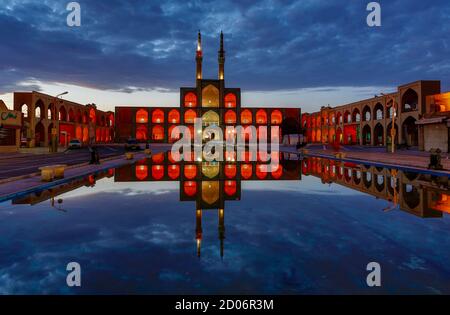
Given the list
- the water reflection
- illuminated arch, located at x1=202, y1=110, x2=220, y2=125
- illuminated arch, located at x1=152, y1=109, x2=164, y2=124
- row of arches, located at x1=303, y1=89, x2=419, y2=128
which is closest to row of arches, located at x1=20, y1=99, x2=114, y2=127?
illuminated arch, located at x1=152, y1=109, x2=164, y2=124

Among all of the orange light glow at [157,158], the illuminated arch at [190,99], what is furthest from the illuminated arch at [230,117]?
the orange light glow at [157,158]

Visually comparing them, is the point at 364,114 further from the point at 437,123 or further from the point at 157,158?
the point at 157,158

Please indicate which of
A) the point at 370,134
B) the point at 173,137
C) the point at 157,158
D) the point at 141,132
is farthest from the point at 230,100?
the point at 157,158

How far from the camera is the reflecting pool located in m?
4.04

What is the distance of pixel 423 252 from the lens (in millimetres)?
5109

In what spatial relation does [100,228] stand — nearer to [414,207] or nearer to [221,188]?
[221,188]

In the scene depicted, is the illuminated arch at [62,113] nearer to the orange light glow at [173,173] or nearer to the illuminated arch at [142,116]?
the illuminated arch at [142,116]

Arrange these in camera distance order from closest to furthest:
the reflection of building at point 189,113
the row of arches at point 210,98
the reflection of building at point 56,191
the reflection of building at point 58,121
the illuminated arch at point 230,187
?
1. the reflection of building at point 56,191
2. the illuminated arch at point 230,187
3. the reflection of building at point 58,121
4. the reflection of building at point 189,113
5. the row of arches at point 210,98

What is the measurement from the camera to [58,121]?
50688 millimetres

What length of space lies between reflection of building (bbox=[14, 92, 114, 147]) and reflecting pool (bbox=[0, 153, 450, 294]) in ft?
88.0

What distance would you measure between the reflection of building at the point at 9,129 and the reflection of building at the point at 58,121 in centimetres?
310

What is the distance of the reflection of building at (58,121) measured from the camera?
43031mm

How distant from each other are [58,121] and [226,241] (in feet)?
173
